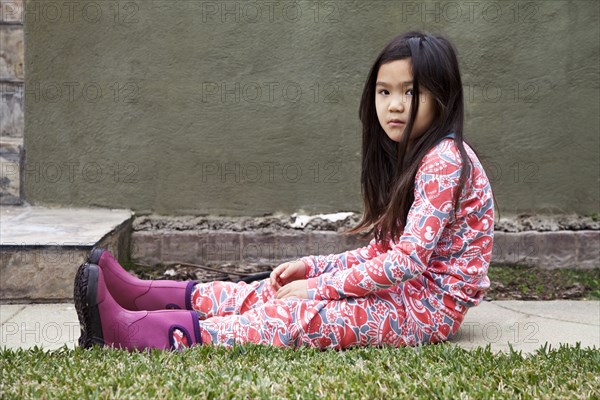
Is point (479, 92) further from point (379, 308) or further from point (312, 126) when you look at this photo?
point (379, 308)

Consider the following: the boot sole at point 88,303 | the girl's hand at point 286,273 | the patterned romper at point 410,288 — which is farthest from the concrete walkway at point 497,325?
the girl's hand at point 286,273

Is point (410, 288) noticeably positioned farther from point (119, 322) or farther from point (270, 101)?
point (270, 101)

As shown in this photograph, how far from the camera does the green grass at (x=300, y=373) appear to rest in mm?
1979

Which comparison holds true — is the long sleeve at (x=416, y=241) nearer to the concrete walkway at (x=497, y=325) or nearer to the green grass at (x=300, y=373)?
the green grass at (x=300, y=373)

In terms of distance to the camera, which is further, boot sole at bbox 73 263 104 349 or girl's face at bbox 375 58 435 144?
girl's face at bbox 375 58 435 144

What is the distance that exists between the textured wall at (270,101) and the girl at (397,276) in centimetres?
171

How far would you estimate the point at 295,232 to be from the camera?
14.3ft

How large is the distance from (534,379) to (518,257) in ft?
7.52

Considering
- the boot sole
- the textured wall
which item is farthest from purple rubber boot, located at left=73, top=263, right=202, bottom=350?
the textured wall

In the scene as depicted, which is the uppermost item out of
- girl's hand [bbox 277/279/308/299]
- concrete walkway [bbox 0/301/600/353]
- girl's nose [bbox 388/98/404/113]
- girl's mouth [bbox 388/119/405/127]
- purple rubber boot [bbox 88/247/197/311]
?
girl's nose [bbox 388/98/404/113]

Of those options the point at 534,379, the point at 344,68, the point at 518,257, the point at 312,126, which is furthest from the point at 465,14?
the point at 534,379

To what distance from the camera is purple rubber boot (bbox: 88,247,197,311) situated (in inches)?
105

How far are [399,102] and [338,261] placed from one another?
708mm

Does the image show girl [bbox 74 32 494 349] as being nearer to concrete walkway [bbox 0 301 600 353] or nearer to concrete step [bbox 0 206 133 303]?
concrete walkway [bbox 0 301 600 353]
